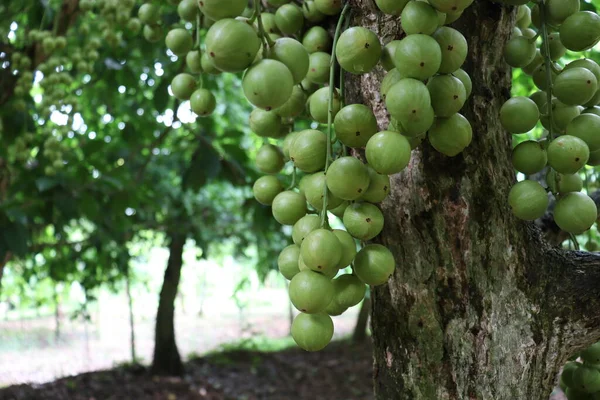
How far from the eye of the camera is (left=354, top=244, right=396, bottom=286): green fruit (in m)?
0.85

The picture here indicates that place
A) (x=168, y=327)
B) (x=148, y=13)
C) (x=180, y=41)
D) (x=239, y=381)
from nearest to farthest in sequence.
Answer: (x=180, y=41), (x=148, y=13), (x=168, y=327), (x=239, y=381)

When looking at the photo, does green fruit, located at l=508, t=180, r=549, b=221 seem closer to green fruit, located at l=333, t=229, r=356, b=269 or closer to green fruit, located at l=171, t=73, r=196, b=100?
green fruit, located at l=333, t=229, r=356, b=269

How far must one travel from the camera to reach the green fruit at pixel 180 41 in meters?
1.29

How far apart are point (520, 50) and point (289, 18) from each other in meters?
0.46

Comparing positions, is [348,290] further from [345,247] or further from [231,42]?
[231,42]

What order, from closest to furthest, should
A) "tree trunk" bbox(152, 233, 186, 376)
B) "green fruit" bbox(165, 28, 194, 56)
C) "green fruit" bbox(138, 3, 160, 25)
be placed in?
"green fruit" bbox(165, 28, 194, 56) < "green fruit" bbox(138, 3, 160, 25) < "tree trunk" bbox(152, 233, 186, 376)

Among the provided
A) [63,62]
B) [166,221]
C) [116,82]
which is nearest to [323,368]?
[166,221]

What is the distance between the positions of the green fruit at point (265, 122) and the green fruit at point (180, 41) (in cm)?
31

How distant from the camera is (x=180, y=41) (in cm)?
129

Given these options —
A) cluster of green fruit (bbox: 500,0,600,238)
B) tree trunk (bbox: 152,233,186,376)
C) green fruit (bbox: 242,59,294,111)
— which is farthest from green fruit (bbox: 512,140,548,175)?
tree trunk (bbox: 152,233,186,376)

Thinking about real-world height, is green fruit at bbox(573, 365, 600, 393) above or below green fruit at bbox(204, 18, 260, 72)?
below

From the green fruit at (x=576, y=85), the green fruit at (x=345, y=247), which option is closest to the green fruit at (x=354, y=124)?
the green fruit at (x=345, y=247)

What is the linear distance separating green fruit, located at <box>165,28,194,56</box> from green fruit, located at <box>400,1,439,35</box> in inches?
25.7

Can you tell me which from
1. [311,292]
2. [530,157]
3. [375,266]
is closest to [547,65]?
[530,157]
